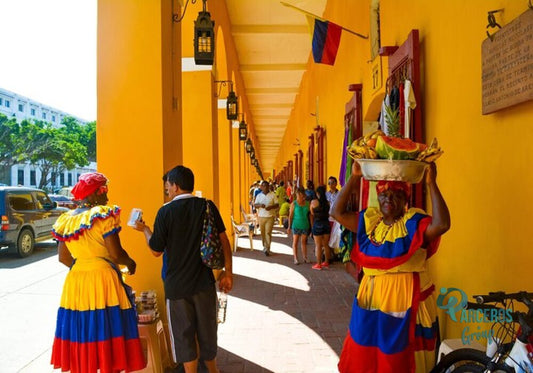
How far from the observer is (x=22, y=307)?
607 centimetres

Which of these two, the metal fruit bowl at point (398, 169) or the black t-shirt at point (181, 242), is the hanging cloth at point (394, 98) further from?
the black t-shirt at point (181, 242)

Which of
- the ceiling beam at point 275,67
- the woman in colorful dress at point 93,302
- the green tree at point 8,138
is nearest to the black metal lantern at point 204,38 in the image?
the woman in colorful dress at point 93,302

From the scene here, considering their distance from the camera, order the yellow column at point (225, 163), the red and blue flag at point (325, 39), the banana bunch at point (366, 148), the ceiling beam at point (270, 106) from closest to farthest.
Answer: the banana bunch at point (366, 148)
the red and blue flag at point (325, 39)
the yellow column at point (225, 163)
the ceiling beam at point (270, 106)

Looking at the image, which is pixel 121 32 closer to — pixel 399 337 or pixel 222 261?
pixel 222 261

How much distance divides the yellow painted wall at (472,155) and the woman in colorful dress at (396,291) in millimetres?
472

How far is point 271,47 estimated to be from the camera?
12469 mm

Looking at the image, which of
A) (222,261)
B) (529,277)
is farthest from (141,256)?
(529,277)

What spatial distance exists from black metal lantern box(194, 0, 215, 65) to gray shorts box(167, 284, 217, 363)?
2.59 metres

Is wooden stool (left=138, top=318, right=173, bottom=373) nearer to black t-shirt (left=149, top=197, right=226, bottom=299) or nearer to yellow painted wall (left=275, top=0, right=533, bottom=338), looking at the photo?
black t-shirt (left=149, top=197, right=226, bottom=299)

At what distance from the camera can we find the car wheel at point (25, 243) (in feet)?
34.9

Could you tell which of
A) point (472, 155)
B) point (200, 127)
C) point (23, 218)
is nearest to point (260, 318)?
point (472, 155)

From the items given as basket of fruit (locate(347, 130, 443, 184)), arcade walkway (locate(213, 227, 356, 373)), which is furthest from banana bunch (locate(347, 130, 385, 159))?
arcade walkway (locate(213, 227, 356, 373))

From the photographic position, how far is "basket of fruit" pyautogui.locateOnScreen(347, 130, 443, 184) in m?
2.30

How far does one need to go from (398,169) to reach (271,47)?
10.9 m
